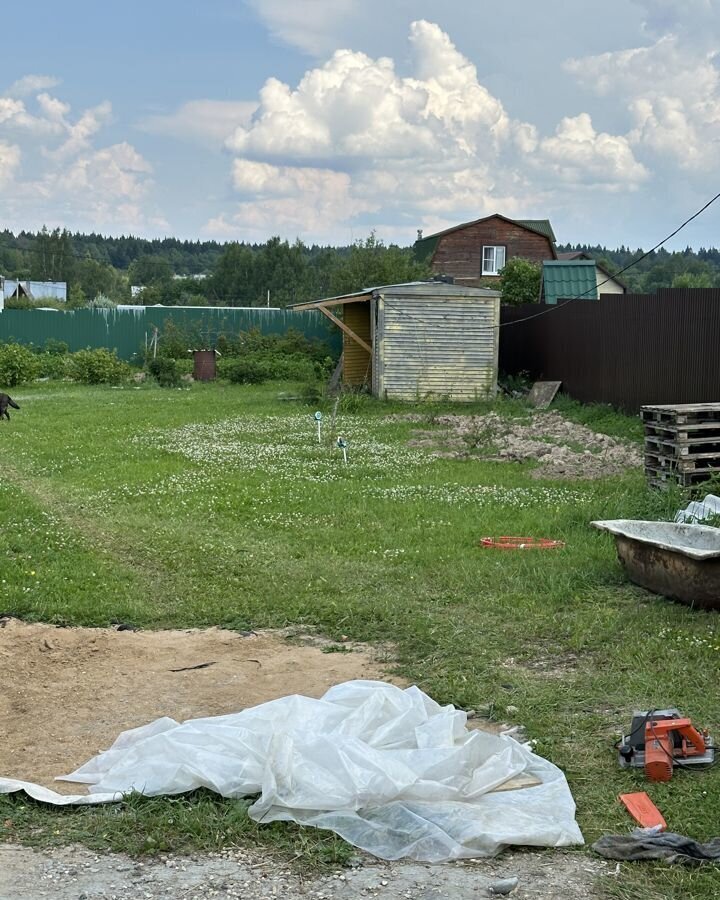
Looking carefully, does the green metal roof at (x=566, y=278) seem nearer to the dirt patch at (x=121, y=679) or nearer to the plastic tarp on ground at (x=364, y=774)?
the dirt patch at (x=121, y=679)

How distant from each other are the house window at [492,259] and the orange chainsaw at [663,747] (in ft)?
140

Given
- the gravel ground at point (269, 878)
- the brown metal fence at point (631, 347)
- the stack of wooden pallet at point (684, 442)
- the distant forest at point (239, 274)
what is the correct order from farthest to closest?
the distant forest at point (239, 274) < the brown metal fence at point (631, 347) < the stack of wooden pallet at point (684, 442) < the gravel ground at point (269, 878)

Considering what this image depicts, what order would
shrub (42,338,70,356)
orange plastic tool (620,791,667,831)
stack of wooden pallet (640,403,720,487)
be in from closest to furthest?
orange plastic tool (620,791,667,831), stack of wooden pallet (640,403,720,487), shrub (42,338,70,356)

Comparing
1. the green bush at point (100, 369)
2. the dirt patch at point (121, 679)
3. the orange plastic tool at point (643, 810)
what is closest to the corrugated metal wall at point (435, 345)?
the green bush at point (100, 369)

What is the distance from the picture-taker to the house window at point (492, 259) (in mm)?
46438

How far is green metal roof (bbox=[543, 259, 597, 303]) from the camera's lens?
3081 centimetres

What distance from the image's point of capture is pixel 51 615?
779cm

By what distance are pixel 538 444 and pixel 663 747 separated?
11.5m

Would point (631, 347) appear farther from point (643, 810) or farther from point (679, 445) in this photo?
point (643, 810)

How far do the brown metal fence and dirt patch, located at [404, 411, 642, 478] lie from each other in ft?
4.37

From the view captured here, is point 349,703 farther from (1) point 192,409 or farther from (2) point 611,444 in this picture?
(1) point 192,409

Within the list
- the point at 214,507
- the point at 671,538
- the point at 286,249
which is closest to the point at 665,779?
the point at 671,538

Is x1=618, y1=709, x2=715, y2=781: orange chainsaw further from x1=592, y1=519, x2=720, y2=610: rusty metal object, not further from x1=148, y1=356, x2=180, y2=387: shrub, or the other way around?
x1=148, y1=356, x2=180, y2=387: shrub

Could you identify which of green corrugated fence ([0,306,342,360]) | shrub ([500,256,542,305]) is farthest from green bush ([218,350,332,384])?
shrub ([500,256,542,305])
